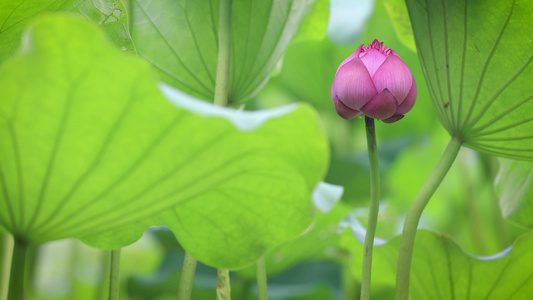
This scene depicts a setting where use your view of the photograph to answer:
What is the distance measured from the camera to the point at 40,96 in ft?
0.96

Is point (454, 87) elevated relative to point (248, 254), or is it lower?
elevated

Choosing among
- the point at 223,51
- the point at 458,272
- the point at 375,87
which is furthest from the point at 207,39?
the point at 458,272

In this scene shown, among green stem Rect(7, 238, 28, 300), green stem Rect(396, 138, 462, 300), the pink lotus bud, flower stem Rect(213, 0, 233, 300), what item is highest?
the pink lotus bud

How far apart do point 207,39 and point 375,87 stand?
210 millimetres

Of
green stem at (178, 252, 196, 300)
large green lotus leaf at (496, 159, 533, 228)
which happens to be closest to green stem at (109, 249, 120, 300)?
green stem at (178, 252, 196, 300)

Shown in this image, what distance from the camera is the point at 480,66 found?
45 centimetres

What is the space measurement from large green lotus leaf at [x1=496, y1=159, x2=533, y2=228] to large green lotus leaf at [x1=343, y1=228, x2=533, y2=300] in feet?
0.27

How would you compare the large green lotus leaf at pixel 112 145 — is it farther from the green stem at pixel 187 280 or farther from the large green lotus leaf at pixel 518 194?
the large green lotus leaf at pixel 518 194

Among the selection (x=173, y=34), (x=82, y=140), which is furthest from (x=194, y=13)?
(x=82, y=140)

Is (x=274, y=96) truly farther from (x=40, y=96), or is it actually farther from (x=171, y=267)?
(x=40, y=96)

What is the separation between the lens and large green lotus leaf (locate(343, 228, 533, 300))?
52 cm

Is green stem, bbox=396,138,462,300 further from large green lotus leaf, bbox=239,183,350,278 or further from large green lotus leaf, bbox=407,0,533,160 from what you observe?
large green lotus leaf, bbox=239,183,350,278

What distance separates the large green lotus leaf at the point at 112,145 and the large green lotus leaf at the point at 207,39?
20 cm

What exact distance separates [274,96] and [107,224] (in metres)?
1.01
